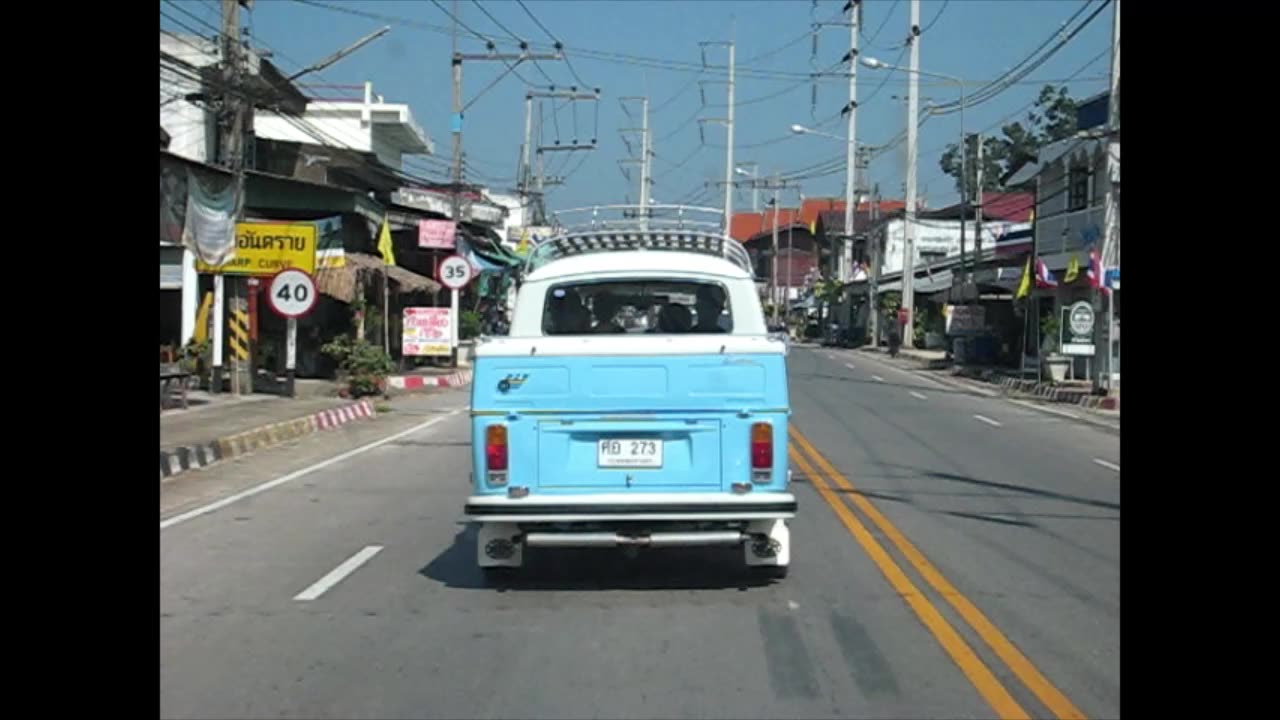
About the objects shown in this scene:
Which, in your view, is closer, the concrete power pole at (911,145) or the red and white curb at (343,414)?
the red and white curb at (343,414)

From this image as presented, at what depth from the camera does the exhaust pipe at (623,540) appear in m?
8.19

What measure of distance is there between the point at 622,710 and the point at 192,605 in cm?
364

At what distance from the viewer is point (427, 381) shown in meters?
32.7

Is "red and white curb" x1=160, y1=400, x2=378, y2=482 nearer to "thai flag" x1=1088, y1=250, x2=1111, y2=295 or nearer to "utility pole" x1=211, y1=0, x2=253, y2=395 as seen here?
"utility pole" x1=211, y1=0, x2=253, y2=395

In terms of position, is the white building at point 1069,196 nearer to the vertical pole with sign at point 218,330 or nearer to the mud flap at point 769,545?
the vertical pole with sign at point 218,330

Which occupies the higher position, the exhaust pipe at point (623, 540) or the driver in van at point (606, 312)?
the driver in van at point (606, 312)

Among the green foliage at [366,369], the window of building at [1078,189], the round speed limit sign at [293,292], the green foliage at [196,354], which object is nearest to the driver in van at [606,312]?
the round speed limit sign at [293,292]

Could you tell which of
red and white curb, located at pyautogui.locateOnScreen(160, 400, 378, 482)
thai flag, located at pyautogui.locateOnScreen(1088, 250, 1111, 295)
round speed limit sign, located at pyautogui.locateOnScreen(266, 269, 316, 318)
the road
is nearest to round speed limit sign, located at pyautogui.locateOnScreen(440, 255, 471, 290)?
red and white curb, located at pyautogui.locateOnScreen(160, 400, 378, 482)

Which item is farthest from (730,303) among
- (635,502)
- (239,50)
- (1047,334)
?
(1047,334)

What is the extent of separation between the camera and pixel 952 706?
5.93 metres

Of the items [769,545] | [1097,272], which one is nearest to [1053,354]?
[1097,272]

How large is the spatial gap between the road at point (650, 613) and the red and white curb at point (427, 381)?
53.6 ft

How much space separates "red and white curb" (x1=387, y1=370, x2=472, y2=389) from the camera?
31078 mm
